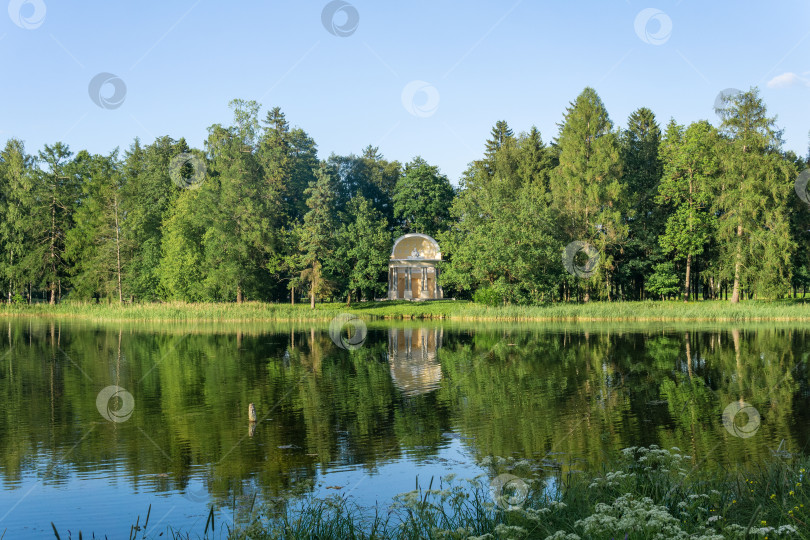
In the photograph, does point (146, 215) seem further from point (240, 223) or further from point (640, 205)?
point (640, 205)

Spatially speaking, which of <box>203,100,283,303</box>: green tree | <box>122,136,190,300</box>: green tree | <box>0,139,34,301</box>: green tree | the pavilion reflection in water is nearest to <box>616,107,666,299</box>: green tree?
the pavilion reflection in water

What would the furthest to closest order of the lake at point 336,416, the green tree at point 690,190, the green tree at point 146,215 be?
the green tree at point 146,215 < the green tree at point 690,190 < the lake at point 336,416

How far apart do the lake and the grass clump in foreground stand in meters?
1.92

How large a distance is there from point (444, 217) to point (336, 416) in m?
59.8

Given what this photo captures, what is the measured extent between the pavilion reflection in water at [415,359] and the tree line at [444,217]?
1491cm

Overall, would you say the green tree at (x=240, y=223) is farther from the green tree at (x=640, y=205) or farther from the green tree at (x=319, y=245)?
the green tree at (x=640, y=205)

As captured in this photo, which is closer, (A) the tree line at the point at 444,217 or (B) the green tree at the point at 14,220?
(A) the tree line at the point at 444,217

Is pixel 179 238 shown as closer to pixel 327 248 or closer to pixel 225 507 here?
pixel 327 248

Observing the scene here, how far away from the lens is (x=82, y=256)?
2921 inches

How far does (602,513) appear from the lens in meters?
7.18

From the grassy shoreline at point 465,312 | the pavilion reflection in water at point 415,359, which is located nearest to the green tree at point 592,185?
the grassy shoreline at point 465,312

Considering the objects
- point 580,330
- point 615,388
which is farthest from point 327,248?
point 615,388

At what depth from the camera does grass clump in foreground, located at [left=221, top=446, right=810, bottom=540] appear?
A: 6902 millimetres

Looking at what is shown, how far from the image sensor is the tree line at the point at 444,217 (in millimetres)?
58312
